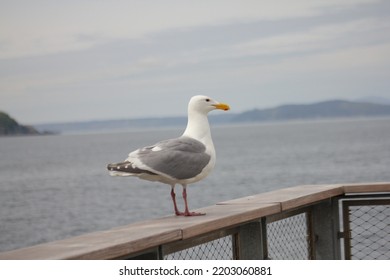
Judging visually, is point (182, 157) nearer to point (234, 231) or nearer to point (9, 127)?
point (234, 231)

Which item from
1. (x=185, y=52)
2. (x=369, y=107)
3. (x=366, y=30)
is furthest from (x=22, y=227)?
(x=366, y=30)

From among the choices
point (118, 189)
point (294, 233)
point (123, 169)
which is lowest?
point (294, 233)

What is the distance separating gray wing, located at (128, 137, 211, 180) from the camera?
9.77 ft

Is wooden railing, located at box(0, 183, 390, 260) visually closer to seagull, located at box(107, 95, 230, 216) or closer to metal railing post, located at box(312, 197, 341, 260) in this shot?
metal railing post, located at box(312, 197, 341, 260)

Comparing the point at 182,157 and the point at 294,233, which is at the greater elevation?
the point at 182,157

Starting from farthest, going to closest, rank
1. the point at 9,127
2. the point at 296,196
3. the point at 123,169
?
the point at 9,127, the point at 296,196, the point at 123,169

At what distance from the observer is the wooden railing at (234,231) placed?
2.27 m

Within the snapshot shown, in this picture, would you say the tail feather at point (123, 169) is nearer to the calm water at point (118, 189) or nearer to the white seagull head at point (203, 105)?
the white seagull head at point (203, 105)

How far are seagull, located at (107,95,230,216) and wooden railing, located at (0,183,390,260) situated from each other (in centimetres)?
17

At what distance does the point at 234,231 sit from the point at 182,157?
349mm

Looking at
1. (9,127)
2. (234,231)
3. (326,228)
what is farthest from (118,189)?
(234,231)

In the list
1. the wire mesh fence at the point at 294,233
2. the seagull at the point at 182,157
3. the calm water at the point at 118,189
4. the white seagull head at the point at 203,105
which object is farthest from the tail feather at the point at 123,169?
the calm water at the point at 118,189

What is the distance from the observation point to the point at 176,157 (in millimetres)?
3016
